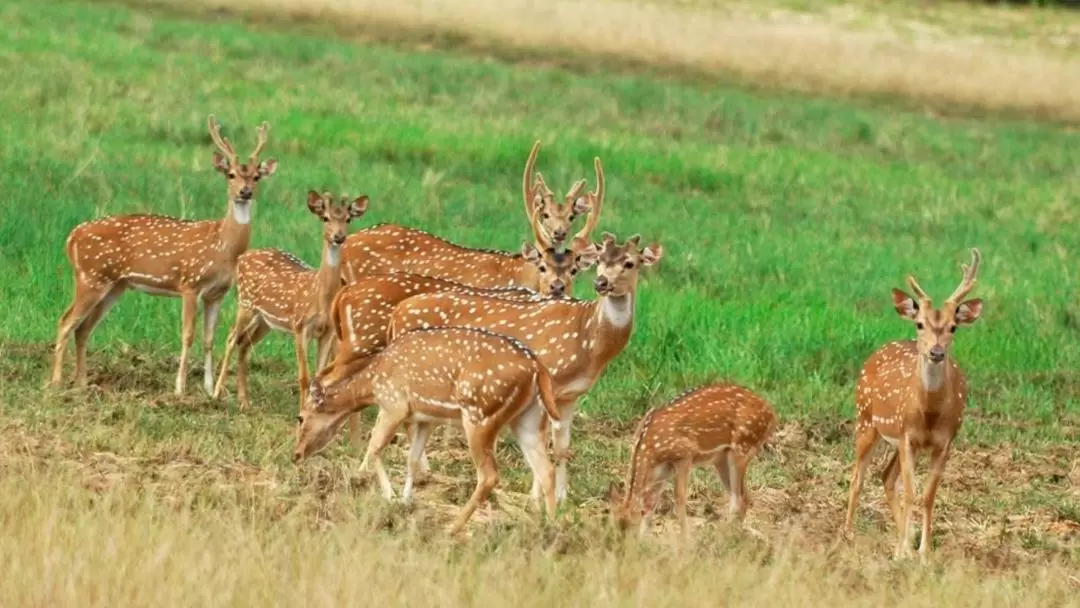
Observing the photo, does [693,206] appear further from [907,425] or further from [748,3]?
[748,3]

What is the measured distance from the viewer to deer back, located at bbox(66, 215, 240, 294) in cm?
1284

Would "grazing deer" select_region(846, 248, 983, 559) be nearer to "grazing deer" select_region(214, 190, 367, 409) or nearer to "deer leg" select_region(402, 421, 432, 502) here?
"deer leg" select_region(402, 421, 432, 502)

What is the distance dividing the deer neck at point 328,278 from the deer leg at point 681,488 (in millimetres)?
2759

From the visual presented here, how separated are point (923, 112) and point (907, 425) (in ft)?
69.1

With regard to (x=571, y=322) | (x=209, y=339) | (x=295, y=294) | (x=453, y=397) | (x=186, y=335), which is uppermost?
(x=571, y=322)

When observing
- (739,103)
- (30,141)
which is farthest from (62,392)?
(739,103)

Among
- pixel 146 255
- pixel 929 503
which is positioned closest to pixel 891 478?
pixel 929 503

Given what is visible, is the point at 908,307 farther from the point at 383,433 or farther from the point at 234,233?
the point at 234,233

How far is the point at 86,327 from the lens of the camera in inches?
500

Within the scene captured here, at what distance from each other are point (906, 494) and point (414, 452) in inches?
90.3

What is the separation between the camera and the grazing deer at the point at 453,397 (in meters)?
9.87

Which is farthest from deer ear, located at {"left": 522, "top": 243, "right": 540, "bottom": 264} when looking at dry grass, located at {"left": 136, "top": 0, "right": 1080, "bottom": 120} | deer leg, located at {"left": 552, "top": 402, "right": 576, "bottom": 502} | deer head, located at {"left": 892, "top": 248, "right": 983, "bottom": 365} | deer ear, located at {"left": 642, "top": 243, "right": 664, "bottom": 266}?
dry grass, located at {"left": 136, "top": 0, "right": 1080, "bottom": 120}

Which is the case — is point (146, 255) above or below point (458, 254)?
below

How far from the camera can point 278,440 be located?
11.1m
